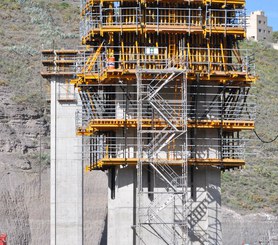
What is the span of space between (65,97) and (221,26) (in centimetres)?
1943

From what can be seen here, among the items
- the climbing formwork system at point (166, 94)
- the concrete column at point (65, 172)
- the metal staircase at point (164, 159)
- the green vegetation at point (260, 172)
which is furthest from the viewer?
the green vegetation at point (260, 172)

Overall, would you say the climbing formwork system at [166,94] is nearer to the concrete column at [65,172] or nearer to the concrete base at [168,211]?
the concrete base at [168,211]

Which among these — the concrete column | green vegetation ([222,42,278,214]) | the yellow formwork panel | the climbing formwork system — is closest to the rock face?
green vegetation ([222,42,278,214])

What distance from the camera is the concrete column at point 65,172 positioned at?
196 ft

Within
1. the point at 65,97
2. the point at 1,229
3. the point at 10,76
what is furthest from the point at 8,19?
the point at 65,97

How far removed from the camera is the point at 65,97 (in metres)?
60.7

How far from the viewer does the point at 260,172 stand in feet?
307

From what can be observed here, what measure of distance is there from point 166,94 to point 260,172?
5231cm

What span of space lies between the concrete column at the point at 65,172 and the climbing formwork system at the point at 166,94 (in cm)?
1684

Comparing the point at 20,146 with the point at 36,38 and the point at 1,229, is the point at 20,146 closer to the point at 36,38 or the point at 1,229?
the point at 1,229

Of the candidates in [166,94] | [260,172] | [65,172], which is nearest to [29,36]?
[260,172]

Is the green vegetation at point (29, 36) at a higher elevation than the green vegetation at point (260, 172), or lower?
higher

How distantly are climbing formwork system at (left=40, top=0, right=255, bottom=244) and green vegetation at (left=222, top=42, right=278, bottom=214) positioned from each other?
3440 centimetres

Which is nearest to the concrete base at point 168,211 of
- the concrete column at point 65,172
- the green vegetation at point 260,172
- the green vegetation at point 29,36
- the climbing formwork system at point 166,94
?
the climbing formwork system at point 166,94
